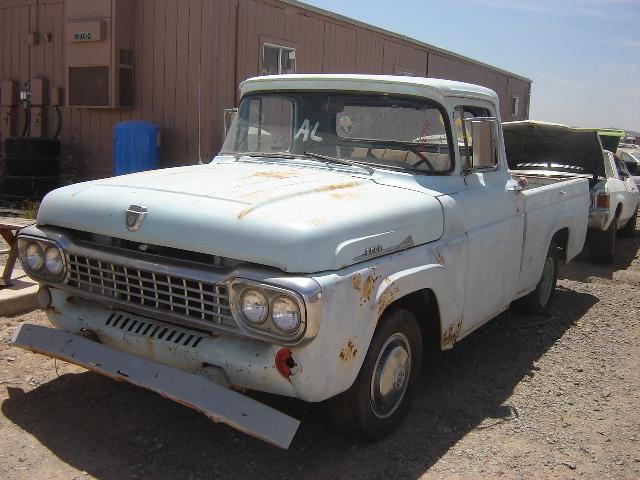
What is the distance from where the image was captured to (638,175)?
45.8 ft

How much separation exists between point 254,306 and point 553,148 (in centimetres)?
734

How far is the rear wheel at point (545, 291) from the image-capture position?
5801mm

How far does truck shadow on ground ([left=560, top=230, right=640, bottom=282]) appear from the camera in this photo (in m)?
7.96

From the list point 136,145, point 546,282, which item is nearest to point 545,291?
point 546,282

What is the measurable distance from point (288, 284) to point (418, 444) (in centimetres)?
136

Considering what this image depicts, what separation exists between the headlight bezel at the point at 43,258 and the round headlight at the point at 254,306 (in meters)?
1.14

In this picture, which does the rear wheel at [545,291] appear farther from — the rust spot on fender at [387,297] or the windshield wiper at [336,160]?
the rust spot on fender at [387,297]

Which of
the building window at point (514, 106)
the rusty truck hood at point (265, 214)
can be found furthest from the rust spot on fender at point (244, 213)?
the building window at point (514, 106)

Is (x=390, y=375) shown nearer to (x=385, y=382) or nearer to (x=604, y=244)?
(x=385, y=382)

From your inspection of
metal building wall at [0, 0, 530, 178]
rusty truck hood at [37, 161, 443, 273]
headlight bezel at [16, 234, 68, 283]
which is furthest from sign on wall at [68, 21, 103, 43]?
headlight bezel at [16, 234, 68, 283]

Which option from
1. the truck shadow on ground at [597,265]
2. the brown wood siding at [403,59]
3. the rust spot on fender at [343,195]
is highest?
the brown wood siding at [403,59]

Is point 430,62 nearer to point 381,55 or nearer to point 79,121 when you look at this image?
point 381,55

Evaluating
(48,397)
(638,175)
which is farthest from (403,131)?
(638,175)

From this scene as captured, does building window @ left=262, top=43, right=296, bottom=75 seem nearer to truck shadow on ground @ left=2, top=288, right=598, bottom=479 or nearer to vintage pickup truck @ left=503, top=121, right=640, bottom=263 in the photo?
vintage pickup truck @ left=503, top=121, right=640, bottom=263
